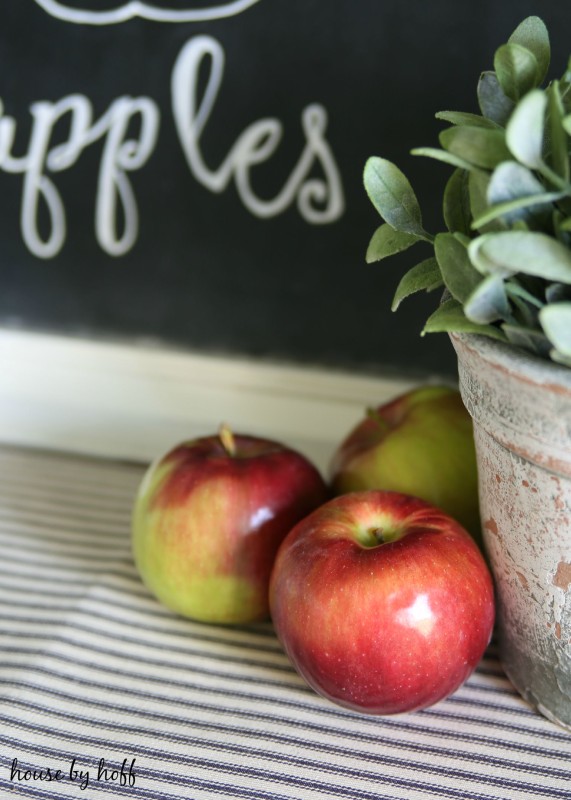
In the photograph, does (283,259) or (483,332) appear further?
(283,259)

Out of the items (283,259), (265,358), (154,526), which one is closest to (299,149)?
(283,259)

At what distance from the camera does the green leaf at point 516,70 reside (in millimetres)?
506

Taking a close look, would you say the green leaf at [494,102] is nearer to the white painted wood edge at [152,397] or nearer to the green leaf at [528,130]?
the green leaf at [528,130]

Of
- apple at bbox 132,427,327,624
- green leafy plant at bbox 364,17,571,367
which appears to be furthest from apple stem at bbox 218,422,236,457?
green leafy plant at bbox 364,17,571,367

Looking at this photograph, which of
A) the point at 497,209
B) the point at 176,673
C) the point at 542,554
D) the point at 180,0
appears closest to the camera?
the point at 497,209

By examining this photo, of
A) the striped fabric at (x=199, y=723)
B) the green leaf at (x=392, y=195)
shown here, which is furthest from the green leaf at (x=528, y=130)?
the striped fabric at (x=199, y=723)

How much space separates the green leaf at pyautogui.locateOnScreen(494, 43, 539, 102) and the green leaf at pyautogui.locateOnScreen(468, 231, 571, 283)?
119 mm

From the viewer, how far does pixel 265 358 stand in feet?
3.04

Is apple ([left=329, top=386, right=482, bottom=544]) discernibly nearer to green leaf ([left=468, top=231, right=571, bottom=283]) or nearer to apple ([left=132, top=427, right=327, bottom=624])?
apple ([left=132, top=427, right=327, bottom=624])

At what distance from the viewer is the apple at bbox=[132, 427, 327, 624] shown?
2.21 feet

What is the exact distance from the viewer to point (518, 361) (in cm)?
49

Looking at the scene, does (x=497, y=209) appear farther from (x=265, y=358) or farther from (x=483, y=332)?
(x=265, y=358)

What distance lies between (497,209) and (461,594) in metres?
0.25

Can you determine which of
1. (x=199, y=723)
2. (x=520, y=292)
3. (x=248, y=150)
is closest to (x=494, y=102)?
(x=520, y=292)
